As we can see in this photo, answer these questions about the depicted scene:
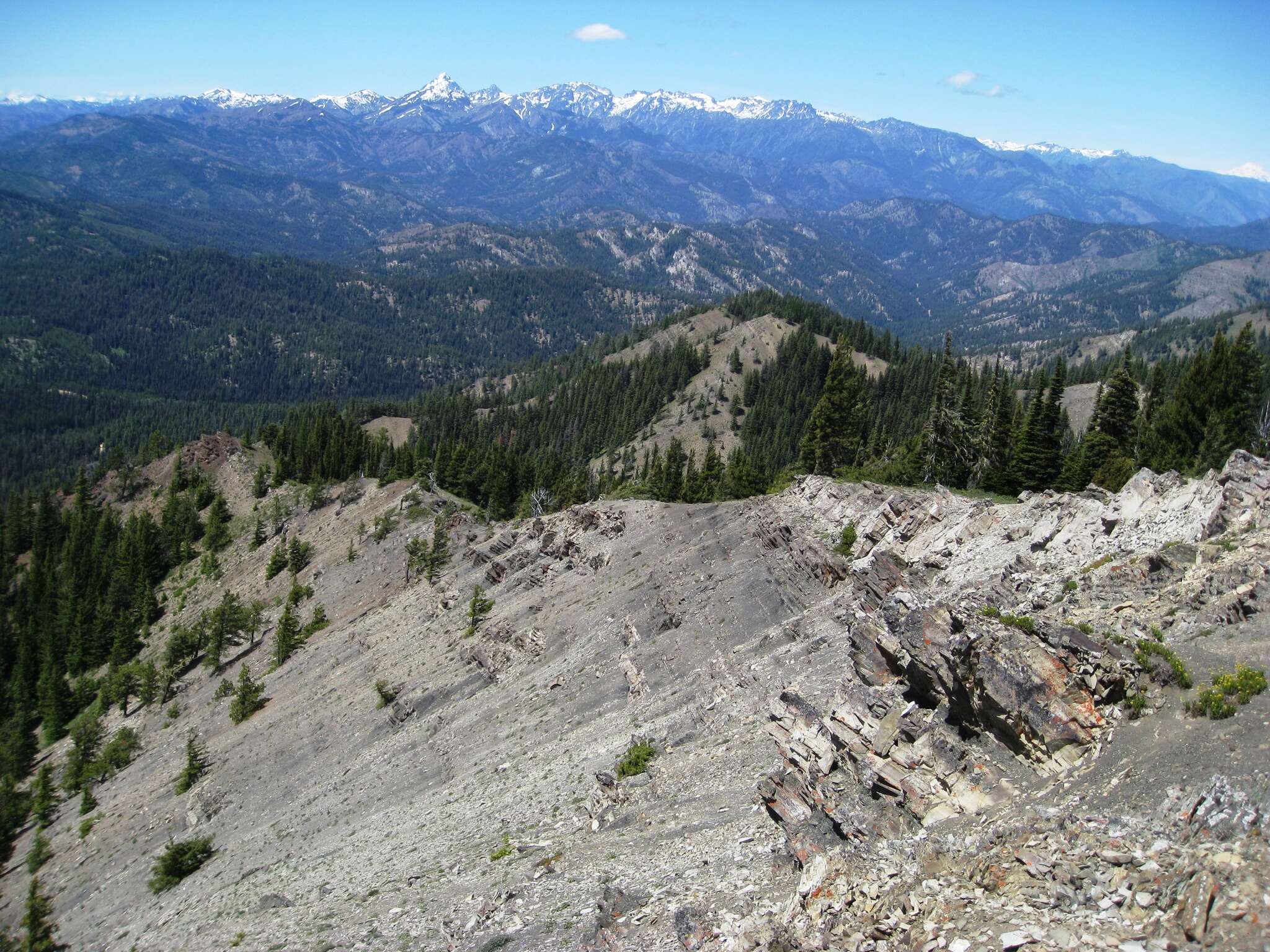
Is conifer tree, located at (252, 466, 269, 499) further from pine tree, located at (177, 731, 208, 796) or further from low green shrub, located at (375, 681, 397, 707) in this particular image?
low green shrub, located at (375, 681, 397, 707)

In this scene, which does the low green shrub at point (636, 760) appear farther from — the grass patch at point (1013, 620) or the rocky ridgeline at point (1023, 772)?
the grass patch at point (1013, 620)

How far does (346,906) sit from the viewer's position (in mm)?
34875

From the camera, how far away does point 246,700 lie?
70.4 metres

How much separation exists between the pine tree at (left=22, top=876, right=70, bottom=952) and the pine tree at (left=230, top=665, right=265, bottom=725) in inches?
693

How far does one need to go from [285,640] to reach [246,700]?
9092mm

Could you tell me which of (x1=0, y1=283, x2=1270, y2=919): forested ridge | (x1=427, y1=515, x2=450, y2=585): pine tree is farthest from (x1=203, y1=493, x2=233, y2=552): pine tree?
(x1=427, y1=515, x2=450, y2=585): pine tree

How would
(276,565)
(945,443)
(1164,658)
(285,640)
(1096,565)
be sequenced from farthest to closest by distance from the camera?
(276,565) < (945,443) < (285,640) < (1096,565) < (1164,658)

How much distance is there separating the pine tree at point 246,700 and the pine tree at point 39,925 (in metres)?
17.6

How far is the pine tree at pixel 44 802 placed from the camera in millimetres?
69812

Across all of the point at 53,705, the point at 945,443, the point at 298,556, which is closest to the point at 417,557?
the point at 298,556

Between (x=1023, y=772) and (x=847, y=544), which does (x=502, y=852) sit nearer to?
(x=1023, y=772)

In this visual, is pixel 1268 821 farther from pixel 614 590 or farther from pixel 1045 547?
pixel 614 590

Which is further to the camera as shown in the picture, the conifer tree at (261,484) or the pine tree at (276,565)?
the conifer tree at (261,484)

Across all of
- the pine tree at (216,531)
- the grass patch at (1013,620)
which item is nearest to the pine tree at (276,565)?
the pine tree at (216,531)
